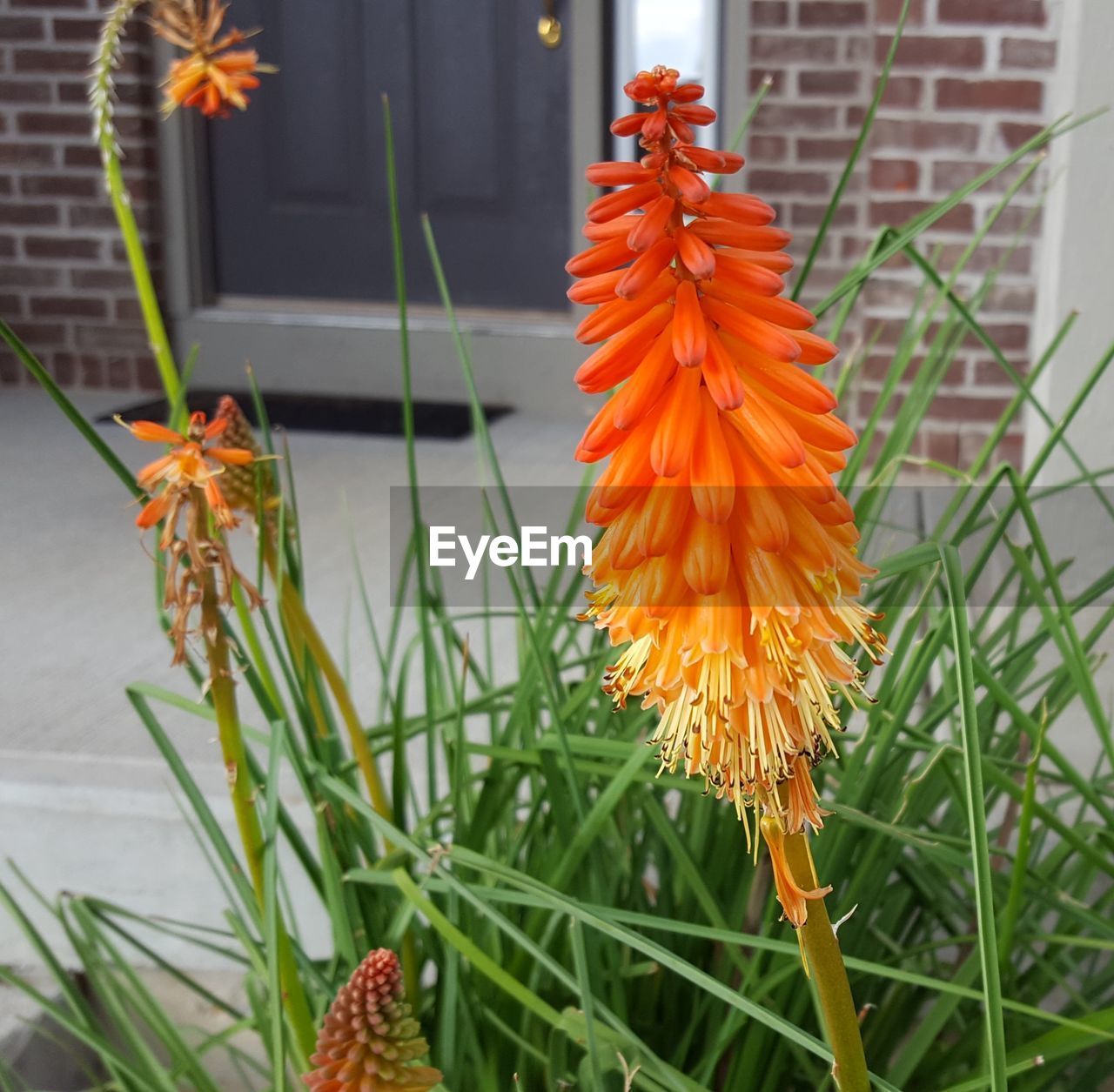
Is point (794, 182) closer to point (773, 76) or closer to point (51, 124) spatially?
point (773, 76)

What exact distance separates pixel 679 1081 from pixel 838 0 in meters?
2.90

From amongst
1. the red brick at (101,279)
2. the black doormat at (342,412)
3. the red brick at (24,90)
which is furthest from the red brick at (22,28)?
the black doormat at (342,412)

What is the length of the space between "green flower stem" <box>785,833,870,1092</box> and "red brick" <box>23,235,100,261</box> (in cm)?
359

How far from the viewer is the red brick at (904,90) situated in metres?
2.50

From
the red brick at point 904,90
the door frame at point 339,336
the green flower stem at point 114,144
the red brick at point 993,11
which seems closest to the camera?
the green flower stem at point 114,144

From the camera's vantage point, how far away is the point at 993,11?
95.7 inches

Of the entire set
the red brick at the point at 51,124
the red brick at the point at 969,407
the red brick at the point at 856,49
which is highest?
the red brick at the point at 856,49

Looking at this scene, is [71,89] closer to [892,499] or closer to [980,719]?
[892,499]

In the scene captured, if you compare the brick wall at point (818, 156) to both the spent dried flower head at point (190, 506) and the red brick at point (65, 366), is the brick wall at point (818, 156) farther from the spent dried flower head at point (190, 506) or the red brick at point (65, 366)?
the spent dried flower head at point (190, 506)

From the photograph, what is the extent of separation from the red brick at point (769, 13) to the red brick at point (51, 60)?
1.70m

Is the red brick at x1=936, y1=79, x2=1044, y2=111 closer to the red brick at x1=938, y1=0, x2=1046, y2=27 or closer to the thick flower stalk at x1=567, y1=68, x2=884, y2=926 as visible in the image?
the red brick at x1=938, y1=0, x2=1046, y2=27

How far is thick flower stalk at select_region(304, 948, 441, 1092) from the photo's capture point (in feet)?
1.84

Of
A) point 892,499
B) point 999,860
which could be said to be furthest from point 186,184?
point 999,860

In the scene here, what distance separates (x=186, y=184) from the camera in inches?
141
